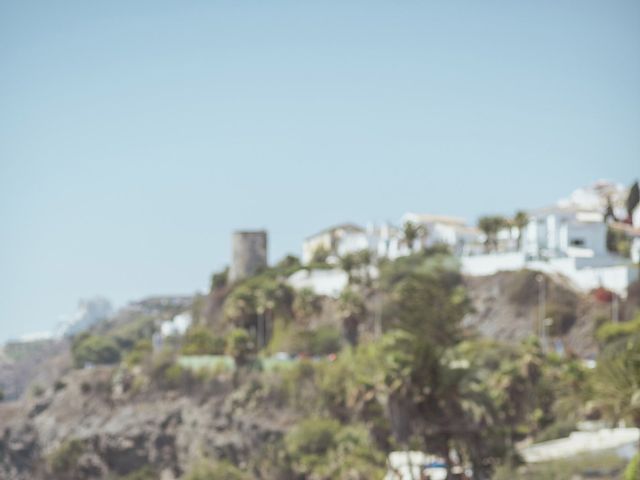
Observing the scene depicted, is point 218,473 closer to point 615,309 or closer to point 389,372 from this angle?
point 389,372

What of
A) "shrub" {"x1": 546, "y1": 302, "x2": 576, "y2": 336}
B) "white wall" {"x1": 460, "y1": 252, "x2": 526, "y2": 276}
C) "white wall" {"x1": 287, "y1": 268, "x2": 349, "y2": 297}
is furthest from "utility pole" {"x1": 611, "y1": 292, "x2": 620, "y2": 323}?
"white wall" {"x1": 287, "y1": 268, "x2": 349, "y2": 297}

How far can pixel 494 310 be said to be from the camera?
5119 centimetres

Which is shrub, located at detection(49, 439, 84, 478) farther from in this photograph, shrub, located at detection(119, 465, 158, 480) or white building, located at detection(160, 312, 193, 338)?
white building, located at detection(160, 312, 193, 338)

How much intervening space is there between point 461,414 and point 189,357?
3068 centimetres

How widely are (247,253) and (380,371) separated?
42993mm

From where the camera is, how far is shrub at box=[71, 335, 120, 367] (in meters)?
110

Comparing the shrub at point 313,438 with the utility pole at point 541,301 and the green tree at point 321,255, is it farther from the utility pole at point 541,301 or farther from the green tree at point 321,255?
the green tree at point 321,255

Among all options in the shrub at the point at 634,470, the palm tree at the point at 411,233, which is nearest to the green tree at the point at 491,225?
the palm tree at the point at 411,233

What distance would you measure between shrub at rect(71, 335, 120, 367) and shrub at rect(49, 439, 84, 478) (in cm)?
4985

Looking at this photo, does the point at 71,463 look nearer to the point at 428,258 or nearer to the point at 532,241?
the point at 428,258

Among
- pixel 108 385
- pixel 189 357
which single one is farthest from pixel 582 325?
pixel 108 385

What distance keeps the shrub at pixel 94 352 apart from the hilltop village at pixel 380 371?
1466 inches

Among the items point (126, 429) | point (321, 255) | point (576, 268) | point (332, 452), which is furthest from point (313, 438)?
point (321, 255)

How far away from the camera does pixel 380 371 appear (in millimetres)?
31438
